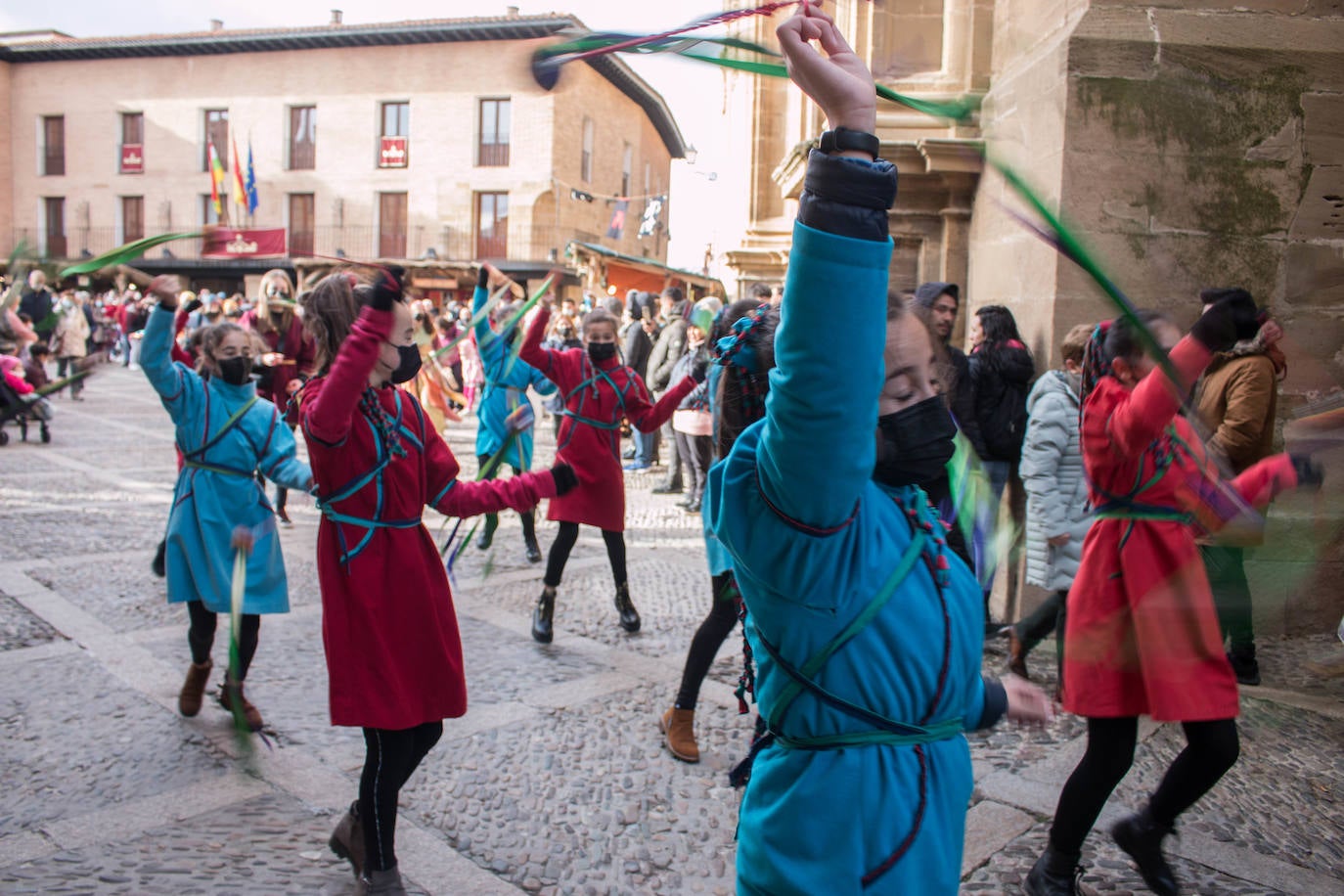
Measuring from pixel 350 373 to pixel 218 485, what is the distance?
1.72 metres

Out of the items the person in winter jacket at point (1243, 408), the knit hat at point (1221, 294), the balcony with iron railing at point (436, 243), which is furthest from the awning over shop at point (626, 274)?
the knit hat at point (1221, 294)

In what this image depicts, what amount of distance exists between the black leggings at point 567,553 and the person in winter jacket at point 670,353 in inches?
178

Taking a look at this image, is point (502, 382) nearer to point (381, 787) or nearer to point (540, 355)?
point (540, 355)

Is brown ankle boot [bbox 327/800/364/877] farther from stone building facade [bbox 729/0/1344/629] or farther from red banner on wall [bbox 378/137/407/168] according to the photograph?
red banner on wall [bbox 378/137/407/168]

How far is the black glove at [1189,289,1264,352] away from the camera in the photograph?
6.65 ft

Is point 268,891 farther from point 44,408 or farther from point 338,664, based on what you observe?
point 44,408

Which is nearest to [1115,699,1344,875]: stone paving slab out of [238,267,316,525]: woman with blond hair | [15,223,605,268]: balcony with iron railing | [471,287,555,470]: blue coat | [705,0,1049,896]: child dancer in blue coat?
[705,0,1049,896]: child dancer in blue coat

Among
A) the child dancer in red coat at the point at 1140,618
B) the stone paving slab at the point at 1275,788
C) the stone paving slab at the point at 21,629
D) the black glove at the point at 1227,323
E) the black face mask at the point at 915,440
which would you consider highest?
the black glove at the point at 1227,323

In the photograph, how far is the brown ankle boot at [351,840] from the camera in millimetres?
2674

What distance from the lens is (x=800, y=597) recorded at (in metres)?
1.35

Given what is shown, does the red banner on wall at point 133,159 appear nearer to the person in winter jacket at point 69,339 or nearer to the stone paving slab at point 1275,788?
the person in winter jacket at point 69,339

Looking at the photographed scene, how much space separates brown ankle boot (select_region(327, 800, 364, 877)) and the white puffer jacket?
2.69 meters

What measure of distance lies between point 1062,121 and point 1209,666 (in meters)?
2.81

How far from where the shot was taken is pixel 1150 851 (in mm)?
2689
